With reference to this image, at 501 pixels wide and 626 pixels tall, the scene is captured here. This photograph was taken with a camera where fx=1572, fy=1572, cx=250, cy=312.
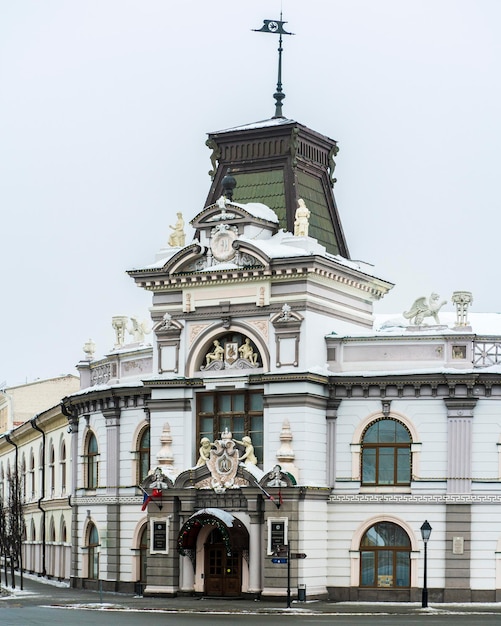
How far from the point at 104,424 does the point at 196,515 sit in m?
10.4

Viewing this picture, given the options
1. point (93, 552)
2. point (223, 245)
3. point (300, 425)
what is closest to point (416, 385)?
point (300, 425)

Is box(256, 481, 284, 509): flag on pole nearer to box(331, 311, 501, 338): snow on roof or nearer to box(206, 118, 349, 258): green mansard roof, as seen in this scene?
box(331, 311, 501, 338): snow on roof

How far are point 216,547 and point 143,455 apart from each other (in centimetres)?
726

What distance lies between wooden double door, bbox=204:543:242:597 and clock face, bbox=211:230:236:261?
10783 mm

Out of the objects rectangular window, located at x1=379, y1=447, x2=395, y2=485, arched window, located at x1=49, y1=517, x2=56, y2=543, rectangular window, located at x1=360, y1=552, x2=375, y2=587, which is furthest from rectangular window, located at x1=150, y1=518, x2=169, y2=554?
arched window, located at x1=49, y1=517, x2=56, y2=543

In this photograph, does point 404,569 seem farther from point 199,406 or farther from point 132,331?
point 132,331

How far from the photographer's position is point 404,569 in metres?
57.7

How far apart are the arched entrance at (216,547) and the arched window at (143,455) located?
6273 mm

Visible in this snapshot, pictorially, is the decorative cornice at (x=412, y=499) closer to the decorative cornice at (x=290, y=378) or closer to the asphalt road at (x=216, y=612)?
the asphalt road at (x=216, y=612)

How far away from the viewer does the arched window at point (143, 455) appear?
64.3 meters

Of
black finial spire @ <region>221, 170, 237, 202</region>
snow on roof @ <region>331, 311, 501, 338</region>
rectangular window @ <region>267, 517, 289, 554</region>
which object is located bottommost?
rectangular window @ <region>267, 517, 289, 554</region>

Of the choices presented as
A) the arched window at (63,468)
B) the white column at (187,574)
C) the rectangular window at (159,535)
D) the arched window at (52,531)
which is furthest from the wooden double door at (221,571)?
the arched window at (52,531)

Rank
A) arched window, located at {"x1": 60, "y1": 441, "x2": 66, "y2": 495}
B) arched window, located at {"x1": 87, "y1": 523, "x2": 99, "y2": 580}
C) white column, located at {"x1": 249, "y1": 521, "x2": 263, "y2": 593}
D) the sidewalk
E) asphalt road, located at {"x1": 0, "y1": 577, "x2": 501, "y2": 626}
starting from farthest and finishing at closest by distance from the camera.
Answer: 1. arched window, located at {"x1": 60, "y1": 441, "x2": 66, "y2": 495}
2. arched window, located at {"x1": 87, "y1": 523, "x2": 99, "y2": 580}
3. white column, located at {"x1": 249, "y1": 521, "x2": 263, "y2": 593}
4. the sidewalk
5. asphalt road, located at {"x1": 0, "y1": 577, "x2": 501, "y2": 626}

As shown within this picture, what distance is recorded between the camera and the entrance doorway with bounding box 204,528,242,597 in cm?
5816
